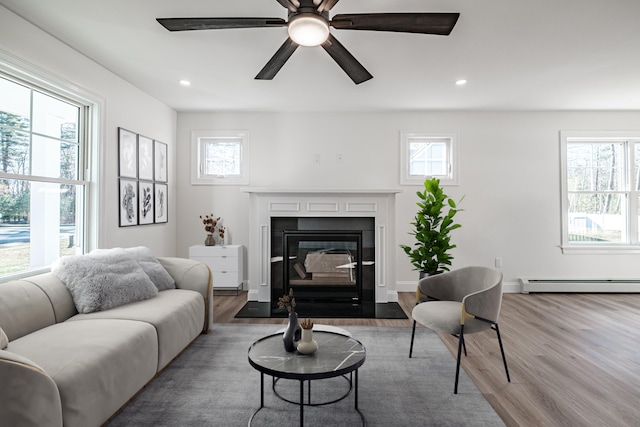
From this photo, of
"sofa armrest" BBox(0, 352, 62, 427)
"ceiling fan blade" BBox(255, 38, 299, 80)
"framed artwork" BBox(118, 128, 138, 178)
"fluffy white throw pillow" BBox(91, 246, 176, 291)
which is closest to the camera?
"sofa armrest" BBox(0, 352, 62, 427)

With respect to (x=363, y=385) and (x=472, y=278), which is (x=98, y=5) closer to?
(x=363, y=385)

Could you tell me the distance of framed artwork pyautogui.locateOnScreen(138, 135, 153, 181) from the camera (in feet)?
13.1

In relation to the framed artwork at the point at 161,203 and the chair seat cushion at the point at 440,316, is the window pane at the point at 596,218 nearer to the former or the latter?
the chair seat cushion at the point at 440,316

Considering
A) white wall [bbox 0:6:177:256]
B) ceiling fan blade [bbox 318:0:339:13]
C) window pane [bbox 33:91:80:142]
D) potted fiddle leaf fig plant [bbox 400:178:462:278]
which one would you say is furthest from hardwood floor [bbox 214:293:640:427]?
ceiling fan blade [bbox 318:0:339:13]

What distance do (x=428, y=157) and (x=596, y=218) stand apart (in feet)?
8.34

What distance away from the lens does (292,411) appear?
6.40 feet

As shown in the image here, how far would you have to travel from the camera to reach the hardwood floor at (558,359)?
2000 millimetres

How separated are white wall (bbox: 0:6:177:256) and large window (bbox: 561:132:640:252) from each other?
5543 millimetres

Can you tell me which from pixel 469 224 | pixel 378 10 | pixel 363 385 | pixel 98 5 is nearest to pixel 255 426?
pixel 363 385

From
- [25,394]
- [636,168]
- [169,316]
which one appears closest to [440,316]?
[169,316]

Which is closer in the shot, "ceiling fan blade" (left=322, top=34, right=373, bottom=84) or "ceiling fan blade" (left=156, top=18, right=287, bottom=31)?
"ceiling fan blade" (left=156, top=18, right=287, bottom=31)

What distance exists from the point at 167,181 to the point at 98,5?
2.58 meters

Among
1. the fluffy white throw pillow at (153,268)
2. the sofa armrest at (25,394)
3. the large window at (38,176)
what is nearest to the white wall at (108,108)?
the large window at (38,176)

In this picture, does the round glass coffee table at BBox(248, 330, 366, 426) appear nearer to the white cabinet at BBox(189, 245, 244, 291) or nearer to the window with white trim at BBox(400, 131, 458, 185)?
the white cabinet at BBox(189, 245, 244, 291)
